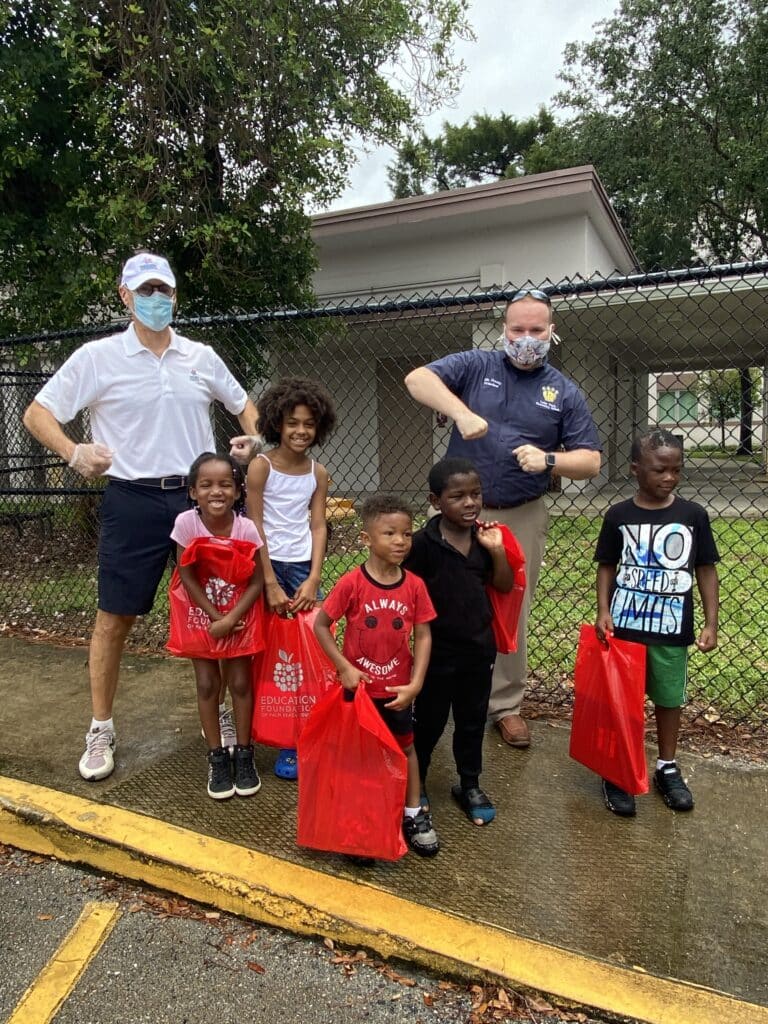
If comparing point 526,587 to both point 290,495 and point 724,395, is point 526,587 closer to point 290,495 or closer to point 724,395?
point 290,495

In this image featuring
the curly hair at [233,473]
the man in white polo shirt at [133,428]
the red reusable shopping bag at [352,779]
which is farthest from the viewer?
the man in white polo shirt at [133,428]

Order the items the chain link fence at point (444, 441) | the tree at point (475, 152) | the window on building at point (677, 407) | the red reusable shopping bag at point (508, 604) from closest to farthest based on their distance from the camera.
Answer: the red reusable shopping bag at point (508, 604), the chain link fence at point (444, 441), the window on building at point (677, 407), the tree at point (475, 152)

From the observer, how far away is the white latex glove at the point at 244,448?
106 inches

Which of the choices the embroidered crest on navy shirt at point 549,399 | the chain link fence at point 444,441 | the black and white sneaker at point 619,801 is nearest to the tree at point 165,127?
the chain link fence at point 444,441

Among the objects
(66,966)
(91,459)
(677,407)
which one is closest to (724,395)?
(677,407)

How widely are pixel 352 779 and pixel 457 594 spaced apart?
0.69 m

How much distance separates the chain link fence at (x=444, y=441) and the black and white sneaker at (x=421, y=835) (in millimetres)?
1385

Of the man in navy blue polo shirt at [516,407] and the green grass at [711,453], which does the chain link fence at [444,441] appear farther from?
the man in navy blue polo shirt at [516,407]

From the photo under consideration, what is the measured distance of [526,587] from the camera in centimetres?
280

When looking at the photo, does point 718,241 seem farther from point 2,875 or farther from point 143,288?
point 2,875

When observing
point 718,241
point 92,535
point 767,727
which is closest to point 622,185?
point 718,241

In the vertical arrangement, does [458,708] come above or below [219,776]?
above

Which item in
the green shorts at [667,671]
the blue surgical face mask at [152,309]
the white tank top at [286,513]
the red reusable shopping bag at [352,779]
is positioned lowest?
the red reusable shopping bag at [352,779]

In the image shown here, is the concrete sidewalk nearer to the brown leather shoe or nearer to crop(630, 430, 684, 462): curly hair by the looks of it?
the brown leather shoe
